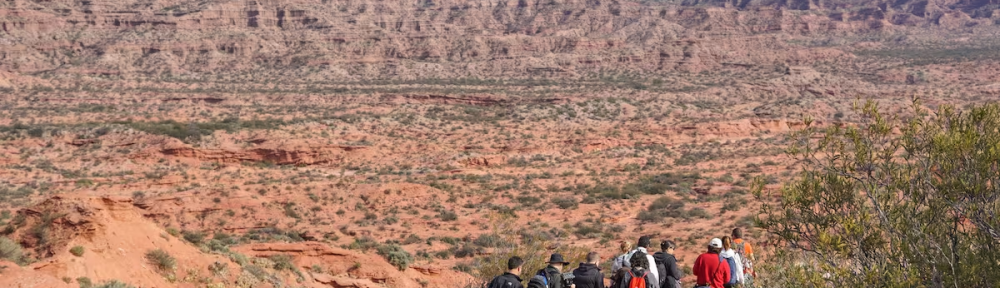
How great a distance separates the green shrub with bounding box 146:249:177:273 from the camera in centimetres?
1202

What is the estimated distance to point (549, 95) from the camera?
72750 mm

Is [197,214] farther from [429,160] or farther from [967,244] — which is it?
[967,244]

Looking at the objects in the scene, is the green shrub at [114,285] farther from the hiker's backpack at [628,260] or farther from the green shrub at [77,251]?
the hiker's backpack at [628,260]

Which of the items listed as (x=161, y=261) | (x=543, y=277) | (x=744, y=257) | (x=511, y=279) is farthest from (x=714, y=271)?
(x=161, y=261)

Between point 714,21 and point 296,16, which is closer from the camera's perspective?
point 296,16

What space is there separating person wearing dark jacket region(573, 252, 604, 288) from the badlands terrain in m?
4.03

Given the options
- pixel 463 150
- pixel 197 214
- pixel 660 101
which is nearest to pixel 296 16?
pixel 660 101

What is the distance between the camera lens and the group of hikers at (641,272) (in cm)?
718

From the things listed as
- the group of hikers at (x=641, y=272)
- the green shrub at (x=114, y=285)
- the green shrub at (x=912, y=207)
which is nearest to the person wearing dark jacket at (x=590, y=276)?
the group of hikers at (x=641, y=272)

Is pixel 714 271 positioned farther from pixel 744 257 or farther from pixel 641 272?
pixel 744 257

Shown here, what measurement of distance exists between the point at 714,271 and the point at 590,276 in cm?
140

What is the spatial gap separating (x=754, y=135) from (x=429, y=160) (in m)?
23.2

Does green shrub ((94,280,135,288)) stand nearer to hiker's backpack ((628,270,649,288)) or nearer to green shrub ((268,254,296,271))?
green shrub ((268,254,296,271))

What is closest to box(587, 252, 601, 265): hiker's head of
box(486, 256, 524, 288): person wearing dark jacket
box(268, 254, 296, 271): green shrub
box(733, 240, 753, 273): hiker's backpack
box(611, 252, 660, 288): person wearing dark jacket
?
box(611, 252, 660, 288): person wearing dark jacket
